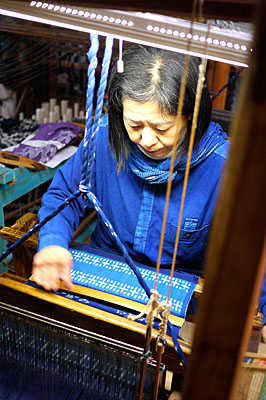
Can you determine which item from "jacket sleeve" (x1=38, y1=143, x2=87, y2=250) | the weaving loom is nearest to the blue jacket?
"jacket sleeve" (x1=38, y1=143, x2=87, y2=250)

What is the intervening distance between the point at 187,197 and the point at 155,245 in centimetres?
24

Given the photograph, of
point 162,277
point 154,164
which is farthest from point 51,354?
point 154,164

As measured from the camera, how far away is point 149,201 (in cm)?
157

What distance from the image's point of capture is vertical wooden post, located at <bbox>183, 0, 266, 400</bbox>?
32 centimetres

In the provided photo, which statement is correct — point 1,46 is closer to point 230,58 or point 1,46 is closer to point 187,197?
point 187,197

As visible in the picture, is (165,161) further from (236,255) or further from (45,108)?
(45,108)

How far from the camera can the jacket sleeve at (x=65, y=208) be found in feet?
4.56

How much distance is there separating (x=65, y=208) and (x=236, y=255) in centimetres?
128

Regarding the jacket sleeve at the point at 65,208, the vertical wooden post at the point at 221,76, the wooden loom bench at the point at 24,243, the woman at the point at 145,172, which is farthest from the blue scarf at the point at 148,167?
the vertical wooden post at the point at 221,76

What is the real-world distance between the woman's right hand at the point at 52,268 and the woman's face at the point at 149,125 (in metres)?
0.48

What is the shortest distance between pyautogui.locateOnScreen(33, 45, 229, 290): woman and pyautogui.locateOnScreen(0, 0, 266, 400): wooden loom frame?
784 millimetres

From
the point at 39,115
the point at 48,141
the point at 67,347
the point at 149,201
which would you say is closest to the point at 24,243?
the point at 149,201

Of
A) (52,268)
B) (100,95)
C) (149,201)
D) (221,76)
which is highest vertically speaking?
(221,76)

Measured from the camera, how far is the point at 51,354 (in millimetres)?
1059
